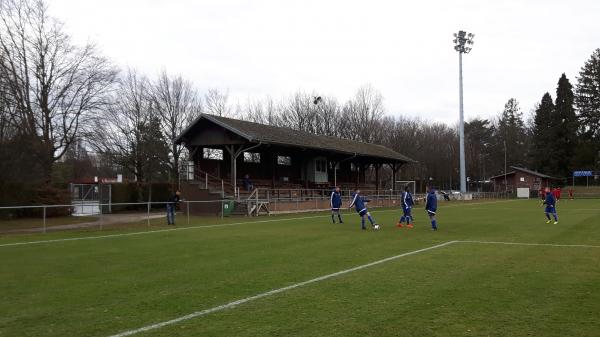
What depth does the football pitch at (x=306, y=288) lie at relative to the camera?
647cm

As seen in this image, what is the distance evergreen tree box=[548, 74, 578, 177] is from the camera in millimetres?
85312

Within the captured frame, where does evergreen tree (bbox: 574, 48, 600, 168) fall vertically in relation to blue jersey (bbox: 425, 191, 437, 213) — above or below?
above

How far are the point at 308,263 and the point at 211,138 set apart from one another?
25463 mm

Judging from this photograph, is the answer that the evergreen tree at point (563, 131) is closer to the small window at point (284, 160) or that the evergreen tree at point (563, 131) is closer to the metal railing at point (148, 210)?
the metal railing at point (148, 210)

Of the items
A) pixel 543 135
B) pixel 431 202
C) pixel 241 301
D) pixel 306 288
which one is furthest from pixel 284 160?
pixel 543 135

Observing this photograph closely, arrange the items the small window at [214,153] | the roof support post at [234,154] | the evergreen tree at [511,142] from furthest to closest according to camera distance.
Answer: the evergreen tree at [511,142], the small window at [214,153], the roof support post at [234,154]

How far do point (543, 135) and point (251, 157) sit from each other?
63286 millimetres

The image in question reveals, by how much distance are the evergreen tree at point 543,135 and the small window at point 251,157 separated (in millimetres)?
62273

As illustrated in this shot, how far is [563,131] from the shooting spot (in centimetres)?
8531

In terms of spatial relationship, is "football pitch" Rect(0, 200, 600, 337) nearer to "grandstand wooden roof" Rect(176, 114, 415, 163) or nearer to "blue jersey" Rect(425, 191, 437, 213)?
"blue jersey" Rect(425, 191, 437, 213)

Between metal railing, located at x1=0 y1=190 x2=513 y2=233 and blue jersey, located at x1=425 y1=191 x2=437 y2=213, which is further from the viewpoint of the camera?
metal railing, located at x1=0 y1=190 x2=513 y2=233

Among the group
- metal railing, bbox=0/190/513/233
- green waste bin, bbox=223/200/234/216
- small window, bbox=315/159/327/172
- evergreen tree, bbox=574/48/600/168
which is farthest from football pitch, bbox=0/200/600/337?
evergreen tree, bbox=574/48/600/168

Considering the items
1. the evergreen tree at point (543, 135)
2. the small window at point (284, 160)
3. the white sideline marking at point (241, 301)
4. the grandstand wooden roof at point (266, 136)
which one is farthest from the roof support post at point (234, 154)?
the evergreen tree at point (543, 135)

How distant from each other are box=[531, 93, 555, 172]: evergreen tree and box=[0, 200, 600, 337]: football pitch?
7776 centimetres
